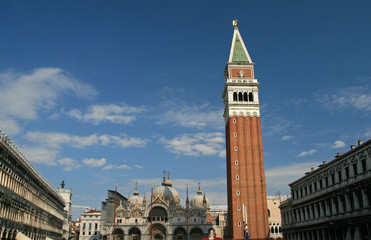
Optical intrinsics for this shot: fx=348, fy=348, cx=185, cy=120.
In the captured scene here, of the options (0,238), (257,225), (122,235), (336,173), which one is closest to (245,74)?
(257,225)

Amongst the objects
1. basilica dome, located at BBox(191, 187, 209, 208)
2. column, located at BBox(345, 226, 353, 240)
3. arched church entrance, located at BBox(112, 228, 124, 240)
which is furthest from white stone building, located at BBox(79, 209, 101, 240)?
column, located at BBox(345, 226, 353, 240)

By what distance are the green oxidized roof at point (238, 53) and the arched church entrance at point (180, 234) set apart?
42388 millimetres

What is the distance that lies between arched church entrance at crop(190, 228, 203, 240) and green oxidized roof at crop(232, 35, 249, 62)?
41.5 metres

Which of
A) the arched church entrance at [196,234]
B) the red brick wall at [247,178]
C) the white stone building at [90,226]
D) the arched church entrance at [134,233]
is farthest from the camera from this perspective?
the white stone building at [90,226]

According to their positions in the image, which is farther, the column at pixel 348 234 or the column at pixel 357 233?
the column at pixel 348 234

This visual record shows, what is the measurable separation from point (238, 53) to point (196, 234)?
43.9 meters

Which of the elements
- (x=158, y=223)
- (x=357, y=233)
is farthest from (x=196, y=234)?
(x=357, y=233)

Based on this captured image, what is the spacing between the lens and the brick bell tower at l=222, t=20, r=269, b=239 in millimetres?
62062

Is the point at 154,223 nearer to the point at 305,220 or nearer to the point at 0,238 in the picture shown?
the point at 305,220

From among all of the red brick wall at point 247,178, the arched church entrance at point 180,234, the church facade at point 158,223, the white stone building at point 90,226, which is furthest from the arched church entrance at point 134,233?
the red brick wall at point 247,178

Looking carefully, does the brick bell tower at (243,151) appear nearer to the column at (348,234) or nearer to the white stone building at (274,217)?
the column at (348,234)

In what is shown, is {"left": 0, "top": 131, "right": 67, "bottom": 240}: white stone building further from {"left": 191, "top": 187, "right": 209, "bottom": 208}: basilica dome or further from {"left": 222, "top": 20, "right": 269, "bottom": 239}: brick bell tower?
{"left": 191, "top": 187, "right": 209, "bottom": 208}: basilica dome

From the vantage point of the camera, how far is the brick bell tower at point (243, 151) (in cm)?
6206

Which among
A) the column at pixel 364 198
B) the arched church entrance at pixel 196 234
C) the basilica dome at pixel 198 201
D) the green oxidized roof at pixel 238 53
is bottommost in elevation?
the arched church entrance at pixel 196 234
